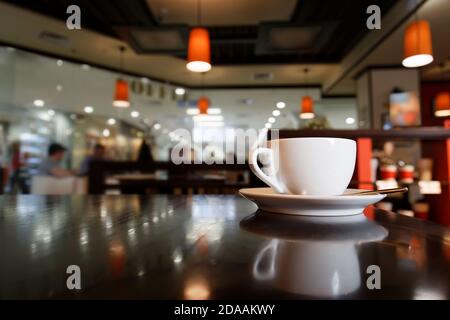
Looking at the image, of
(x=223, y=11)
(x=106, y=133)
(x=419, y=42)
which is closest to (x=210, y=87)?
(x=106, y=133)

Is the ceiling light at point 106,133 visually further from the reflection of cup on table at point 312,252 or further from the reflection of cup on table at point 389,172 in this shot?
the reflection of cup on table at point 312,252

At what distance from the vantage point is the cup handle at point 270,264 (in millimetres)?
185

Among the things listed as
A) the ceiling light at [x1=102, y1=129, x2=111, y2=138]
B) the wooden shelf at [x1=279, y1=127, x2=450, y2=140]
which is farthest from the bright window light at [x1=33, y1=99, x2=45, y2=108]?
the wooden shelf at [x1=279, y1=127, x2=450, y2=140]

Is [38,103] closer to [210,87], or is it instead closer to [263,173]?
[210,87]

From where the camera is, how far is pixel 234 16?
3.72 metres

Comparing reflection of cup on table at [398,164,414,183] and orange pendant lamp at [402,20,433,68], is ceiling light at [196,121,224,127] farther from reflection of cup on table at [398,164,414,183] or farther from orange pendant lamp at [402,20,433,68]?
reflection of cup on table at [398,164,414,183]

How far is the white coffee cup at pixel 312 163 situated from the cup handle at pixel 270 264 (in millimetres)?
230

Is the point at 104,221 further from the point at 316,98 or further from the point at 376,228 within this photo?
the point at 316,98

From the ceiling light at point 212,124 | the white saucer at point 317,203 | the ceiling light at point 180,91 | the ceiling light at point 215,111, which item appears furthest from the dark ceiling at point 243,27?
the ceiling light at point 212,124

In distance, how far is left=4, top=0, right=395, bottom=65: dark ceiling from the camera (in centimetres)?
321

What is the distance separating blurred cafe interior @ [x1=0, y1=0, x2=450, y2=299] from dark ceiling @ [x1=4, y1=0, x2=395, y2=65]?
0.8 inches
